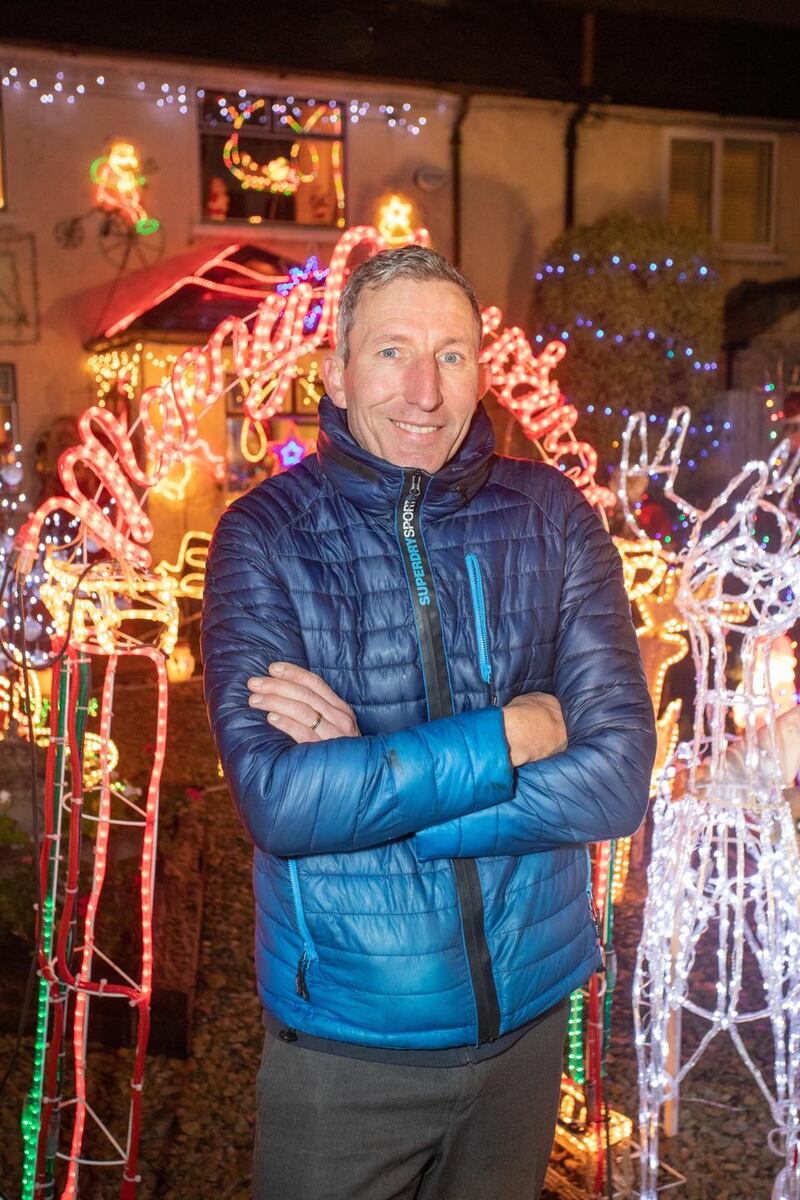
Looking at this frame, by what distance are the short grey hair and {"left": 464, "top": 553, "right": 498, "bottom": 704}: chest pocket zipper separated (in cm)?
44

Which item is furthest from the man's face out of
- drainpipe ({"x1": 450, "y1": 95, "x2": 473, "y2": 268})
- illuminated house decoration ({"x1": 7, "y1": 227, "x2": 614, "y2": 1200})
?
drainpipe ({"x1": 450, "y1": 95, "x2": 473, "y2": 268})

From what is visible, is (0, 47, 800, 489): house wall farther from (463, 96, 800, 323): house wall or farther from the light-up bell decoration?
the light-up bell decoration

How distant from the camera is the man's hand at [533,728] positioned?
1876 mm

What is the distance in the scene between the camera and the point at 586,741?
1904mm

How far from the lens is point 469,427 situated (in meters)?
2.08

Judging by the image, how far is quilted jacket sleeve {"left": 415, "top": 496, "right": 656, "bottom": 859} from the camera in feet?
5.95

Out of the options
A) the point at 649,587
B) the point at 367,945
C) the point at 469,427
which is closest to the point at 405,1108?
the point at 367,945

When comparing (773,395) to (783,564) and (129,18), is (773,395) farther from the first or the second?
(783,564)

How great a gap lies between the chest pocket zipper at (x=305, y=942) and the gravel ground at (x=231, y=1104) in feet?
6.31

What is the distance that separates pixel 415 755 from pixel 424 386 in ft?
2.19

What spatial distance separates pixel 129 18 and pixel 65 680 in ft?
40.4

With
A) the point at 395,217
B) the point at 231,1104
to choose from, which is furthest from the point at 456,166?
the point at 231,1104

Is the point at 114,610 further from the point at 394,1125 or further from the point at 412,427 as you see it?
the point at 394,1125

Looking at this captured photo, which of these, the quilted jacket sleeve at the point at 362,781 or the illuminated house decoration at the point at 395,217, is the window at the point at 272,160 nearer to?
the illuminated house decoration at the point at 395,217
